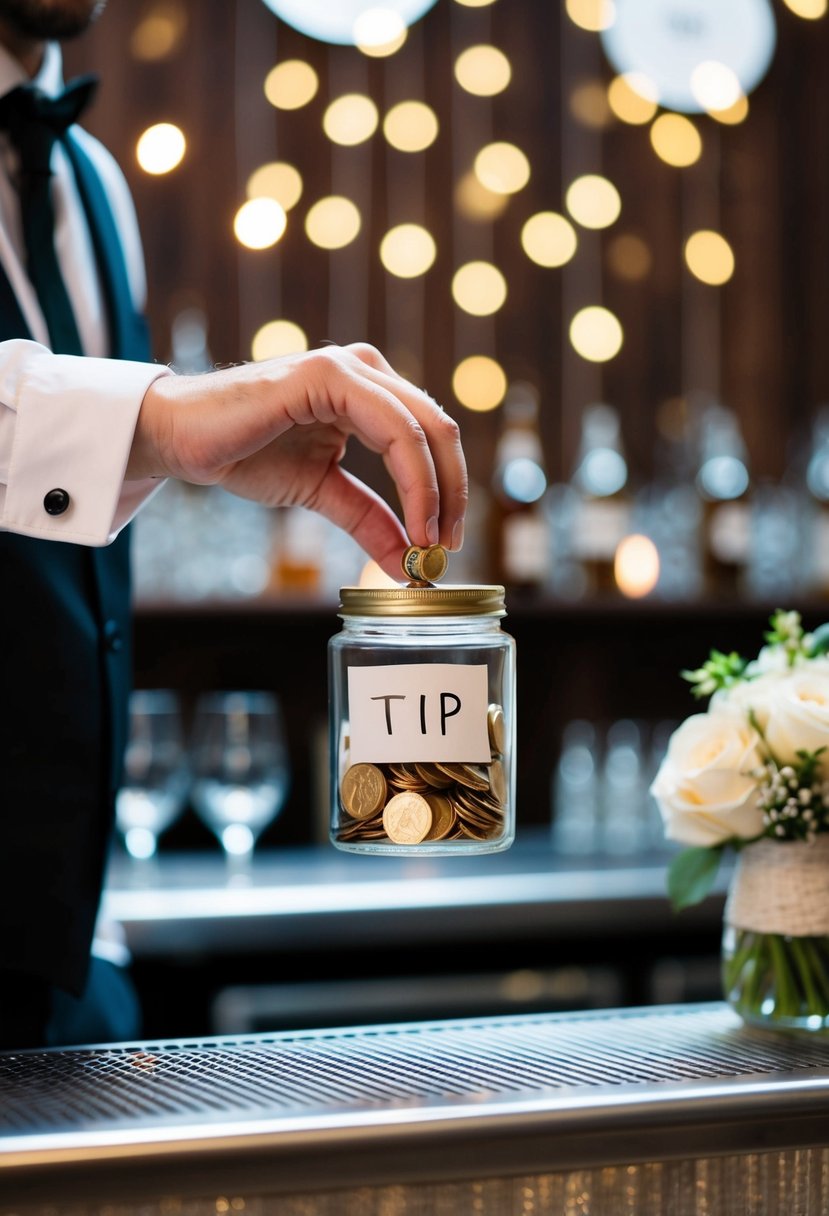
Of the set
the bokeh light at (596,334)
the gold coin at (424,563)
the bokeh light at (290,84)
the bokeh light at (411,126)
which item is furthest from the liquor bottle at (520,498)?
the gold coin at (424,563)

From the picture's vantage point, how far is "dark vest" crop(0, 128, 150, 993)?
1.09 m

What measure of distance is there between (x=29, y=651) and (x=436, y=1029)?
1.44ft

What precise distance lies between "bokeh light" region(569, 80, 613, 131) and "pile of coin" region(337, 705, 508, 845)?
2.22m

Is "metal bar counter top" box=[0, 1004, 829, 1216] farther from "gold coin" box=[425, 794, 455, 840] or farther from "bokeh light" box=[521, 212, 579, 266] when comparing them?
"bokeh light" box=[521, 212, 579, 266]

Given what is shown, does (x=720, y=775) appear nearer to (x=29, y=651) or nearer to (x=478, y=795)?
(x=478, y=795)

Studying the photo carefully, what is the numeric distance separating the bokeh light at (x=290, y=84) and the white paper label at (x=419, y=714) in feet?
6.86

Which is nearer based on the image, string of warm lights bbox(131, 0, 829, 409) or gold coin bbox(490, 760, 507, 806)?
gold coin bbox(490, 760, 507, 806)

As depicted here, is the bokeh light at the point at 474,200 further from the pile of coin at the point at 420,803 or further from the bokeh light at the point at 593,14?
the pile of coin at the point at 420,803

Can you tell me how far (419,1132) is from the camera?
727 mm

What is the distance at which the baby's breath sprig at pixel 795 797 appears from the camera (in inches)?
37.9

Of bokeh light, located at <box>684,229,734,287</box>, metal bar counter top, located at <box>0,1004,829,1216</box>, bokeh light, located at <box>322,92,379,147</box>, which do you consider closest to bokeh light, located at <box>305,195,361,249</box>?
bokeh light, located at <box>322,92,379,147</box>

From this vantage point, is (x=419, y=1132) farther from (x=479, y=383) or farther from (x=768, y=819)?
(x=479, y=383)

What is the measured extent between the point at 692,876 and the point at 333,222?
1.97 m

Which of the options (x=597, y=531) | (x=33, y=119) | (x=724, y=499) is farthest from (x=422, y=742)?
(x=724, y=499)
